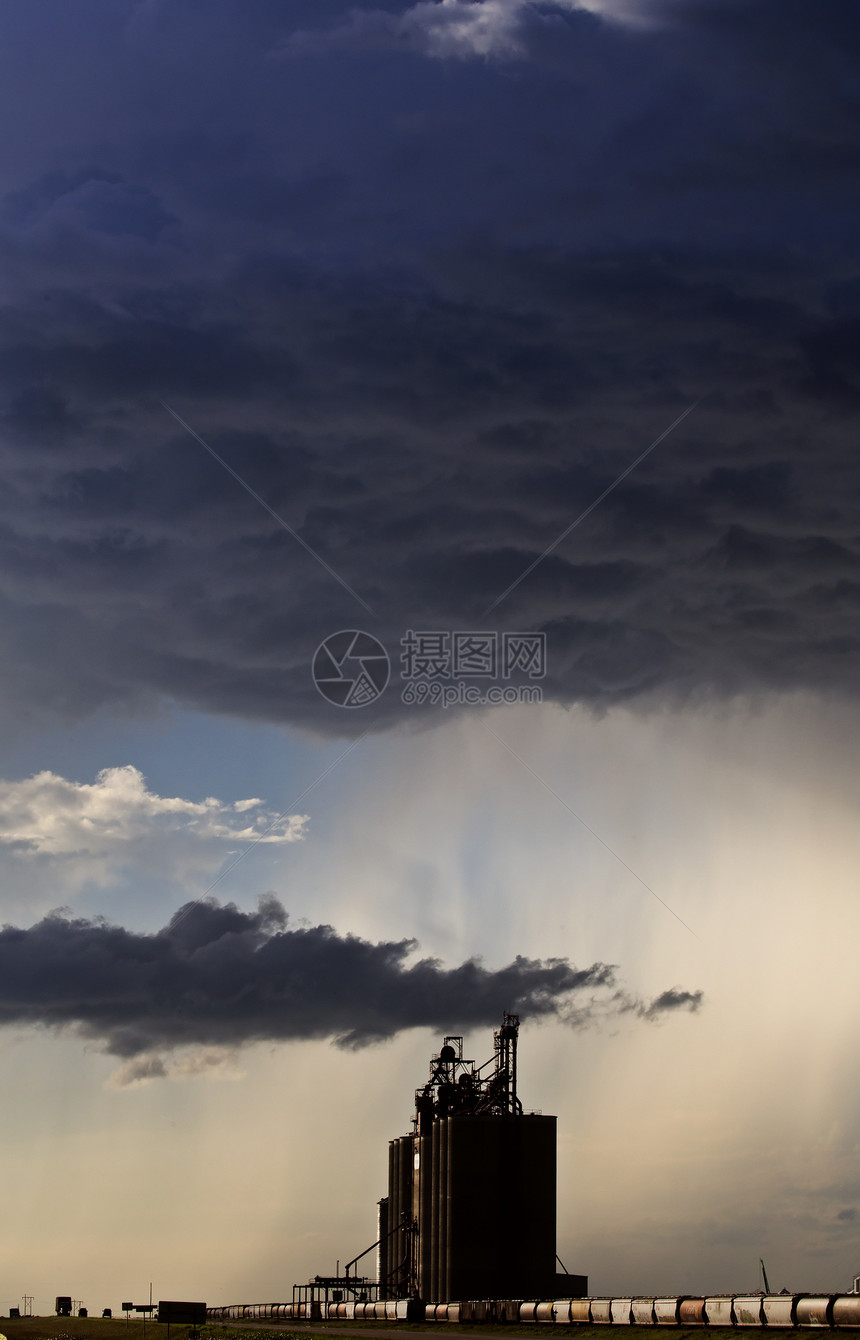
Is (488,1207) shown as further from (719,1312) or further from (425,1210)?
(719,1312)

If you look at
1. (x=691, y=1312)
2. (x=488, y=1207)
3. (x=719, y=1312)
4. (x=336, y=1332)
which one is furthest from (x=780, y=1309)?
(x=488, y=1207)

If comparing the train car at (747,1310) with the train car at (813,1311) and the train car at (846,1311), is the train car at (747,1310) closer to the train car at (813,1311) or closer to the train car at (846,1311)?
the train car at (813,1311)

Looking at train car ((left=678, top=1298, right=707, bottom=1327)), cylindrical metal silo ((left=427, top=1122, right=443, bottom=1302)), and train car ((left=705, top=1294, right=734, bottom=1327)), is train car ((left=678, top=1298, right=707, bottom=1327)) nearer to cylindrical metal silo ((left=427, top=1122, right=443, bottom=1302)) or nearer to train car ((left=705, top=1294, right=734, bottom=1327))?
train car ((left=705, top=1294, right=734, bottom=1327))

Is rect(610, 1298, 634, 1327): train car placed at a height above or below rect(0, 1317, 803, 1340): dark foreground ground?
above

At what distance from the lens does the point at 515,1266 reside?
5094 inches

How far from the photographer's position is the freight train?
53.9 metres

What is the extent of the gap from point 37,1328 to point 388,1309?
28.8 m

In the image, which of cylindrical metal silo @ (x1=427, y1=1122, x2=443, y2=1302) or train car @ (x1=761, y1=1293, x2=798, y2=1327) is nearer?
train car @ (x1=761, y1=1293, x2=798, y2=1327)

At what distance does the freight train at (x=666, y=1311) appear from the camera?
177ft

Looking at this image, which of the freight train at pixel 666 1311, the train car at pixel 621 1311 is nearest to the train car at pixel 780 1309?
the freight train at pixel 666 1311

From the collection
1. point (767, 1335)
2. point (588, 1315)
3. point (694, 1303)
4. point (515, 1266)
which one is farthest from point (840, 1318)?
point (515, 1266)

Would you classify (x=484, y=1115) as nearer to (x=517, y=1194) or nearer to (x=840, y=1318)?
(x=517, y=1194)

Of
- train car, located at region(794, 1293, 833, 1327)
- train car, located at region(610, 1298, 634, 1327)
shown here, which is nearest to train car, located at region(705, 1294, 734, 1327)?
train car, located at region(794, 1293, 833, 1327)

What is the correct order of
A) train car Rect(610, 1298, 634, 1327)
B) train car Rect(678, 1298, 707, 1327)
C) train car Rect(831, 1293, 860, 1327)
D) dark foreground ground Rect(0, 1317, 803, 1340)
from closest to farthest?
train car Rect(831, 1293, 860, 1327)
train car Rect(678, 1298, 707, 1327)
dark foreground ground Rect(0, 1317, 803, 1340)
train car Rect(610, 1298, 634, 1327)
